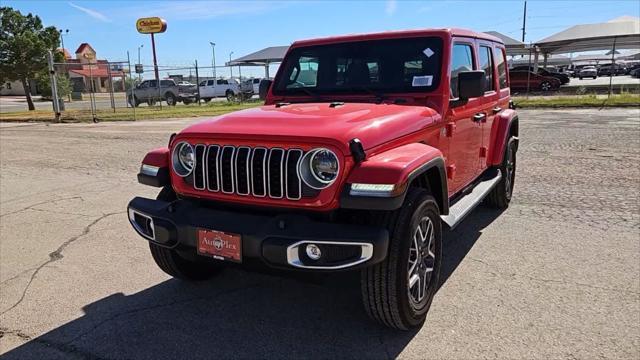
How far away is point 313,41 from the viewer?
479cm

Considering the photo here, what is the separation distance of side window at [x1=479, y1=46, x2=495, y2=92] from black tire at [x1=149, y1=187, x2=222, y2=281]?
3.26 m

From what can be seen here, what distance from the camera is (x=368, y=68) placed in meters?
4.35

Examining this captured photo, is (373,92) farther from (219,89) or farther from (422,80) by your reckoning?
(219,89)

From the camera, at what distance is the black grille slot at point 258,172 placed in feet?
10.1

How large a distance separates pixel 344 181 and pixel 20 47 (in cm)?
3057

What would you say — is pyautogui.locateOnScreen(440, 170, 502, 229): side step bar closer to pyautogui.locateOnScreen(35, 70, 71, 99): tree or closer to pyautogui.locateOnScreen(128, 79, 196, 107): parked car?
pyautogui.locateOnScreen(35, 70, 71, 99): tree

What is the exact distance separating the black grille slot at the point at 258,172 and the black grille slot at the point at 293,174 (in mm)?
155

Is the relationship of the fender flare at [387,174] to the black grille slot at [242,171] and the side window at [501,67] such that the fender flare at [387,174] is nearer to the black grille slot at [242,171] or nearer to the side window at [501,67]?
the black grille slot at [242,171]

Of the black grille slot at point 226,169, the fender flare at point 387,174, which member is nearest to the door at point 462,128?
the fender flare at point 387,174

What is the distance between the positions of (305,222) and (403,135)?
0.94m

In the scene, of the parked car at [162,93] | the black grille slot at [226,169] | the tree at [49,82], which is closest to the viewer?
the black grille slot at [226,169]

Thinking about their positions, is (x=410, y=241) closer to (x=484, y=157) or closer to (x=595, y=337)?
(x=595, y=337)

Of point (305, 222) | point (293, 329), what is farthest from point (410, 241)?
point (293, 329)

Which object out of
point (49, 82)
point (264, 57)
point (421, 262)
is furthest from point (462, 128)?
point (264, 57)
